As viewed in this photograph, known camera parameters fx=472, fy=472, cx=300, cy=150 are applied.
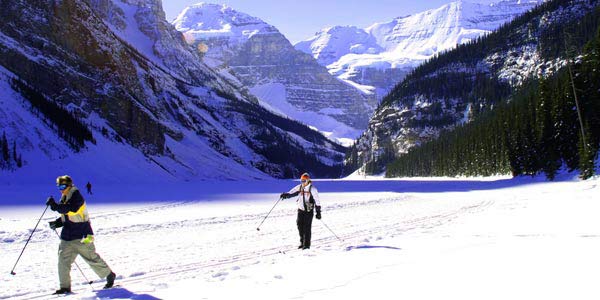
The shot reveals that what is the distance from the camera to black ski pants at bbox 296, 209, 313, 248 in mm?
14320

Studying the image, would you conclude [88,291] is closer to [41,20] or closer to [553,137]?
[553,137]

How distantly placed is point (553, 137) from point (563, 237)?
127ft

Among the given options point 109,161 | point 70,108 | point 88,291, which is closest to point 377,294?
point 88,291

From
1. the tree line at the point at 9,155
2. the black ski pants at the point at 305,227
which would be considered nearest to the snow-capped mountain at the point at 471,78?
the tree line at the point at 9,155

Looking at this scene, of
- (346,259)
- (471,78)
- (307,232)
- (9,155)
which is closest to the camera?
(346,259)

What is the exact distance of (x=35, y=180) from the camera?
2335 inches

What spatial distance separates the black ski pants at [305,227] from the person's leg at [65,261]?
6638mm

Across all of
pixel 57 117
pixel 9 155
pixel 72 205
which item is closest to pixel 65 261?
pixel 72 205

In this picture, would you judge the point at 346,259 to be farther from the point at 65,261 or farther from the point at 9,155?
the point at 9,155

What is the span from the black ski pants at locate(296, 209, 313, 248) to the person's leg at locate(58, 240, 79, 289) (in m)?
6.64

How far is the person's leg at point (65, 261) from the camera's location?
31.5 ft

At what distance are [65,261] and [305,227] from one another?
22.5ft

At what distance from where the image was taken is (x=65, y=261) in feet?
31.8

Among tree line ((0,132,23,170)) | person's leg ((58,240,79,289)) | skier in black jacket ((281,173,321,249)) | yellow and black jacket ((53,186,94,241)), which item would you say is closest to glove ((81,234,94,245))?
yellow and black jacket ((53,186,94,241))
